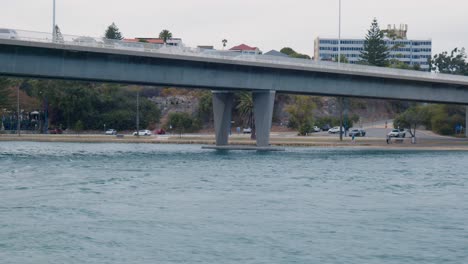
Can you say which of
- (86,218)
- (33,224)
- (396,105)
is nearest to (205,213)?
(86,218)

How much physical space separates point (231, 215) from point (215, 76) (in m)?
53.3

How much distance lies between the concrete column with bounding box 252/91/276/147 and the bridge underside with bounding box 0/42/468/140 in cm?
12

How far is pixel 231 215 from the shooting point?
3878cm

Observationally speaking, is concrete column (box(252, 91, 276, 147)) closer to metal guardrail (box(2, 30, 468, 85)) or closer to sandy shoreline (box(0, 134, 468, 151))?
metal guardrail (box(2, 30, 468, 85))

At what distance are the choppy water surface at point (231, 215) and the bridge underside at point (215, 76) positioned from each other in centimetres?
1478

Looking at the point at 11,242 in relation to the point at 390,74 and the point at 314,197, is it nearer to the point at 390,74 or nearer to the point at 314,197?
the point at 314,197

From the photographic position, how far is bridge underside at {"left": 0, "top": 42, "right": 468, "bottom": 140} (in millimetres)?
76438

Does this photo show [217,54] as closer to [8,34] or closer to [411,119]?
[8,34]

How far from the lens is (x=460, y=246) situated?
31844 millimetres

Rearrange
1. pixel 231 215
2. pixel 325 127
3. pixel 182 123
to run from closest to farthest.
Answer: pixel 231 215
pixel 182 123
pixel 325 127

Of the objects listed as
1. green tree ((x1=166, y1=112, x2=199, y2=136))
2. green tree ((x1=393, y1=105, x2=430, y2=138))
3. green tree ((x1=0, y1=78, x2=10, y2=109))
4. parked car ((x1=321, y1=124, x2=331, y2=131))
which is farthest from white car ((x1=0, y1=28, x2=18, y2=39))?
parked car ((x1=321, y1=124, x2=331, y2=131))

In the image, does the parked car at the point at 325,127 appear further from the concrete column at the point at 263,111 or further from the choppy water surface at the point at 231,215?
the choppy water surface at the point at 231,215

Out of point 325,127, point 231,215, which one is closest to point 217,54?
point 231,215

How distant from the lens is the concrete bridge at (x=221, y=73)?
251ft
